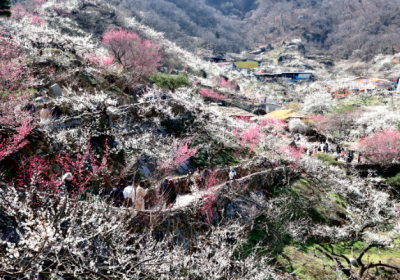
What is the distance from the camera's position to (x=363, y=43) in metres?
84.9

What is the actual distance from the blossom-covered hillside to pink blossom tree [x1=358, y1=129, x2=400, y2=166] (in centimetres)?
11

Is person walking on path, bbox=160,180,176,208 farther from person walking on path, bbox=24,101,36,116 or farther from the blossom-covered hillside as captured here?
person walking on path, bbox=24,101,36,116

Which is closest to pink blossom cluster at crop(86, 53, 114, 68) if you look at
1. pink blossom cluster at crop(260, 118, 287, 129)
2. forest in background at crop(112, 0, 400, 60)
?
pink blossom cluster at crop(260, 118, 287, 129)

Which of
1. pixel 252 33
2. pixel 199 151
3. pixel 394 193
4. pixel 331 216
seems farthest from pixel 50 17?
pixel 252 33

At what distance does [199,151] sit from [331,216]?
379 inches

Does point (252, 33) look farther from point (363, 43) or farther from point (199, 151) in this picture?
point (199, 151)

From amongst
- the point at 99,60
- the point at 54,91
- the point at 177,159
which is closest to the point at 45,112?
the point at 54,91

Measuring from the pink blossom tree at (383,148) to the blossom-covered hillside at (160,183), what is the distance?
4.3 inches

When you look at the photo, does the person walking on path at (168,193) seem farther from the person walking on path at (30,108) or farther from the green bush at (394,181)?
the green bush at (394,181)

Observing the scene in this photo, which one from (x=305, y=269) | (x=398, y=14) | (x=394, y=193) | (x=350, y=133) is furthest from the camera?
(x=398, y=14)

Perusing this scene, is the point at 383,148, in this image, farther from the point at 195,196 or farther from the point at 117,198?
the point at 117,198

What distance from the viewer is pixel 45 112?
942 cm

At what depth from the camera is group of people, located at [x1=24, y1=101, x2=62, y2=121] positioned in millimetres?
9053

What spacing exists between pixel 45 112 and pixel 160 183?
5701mm
